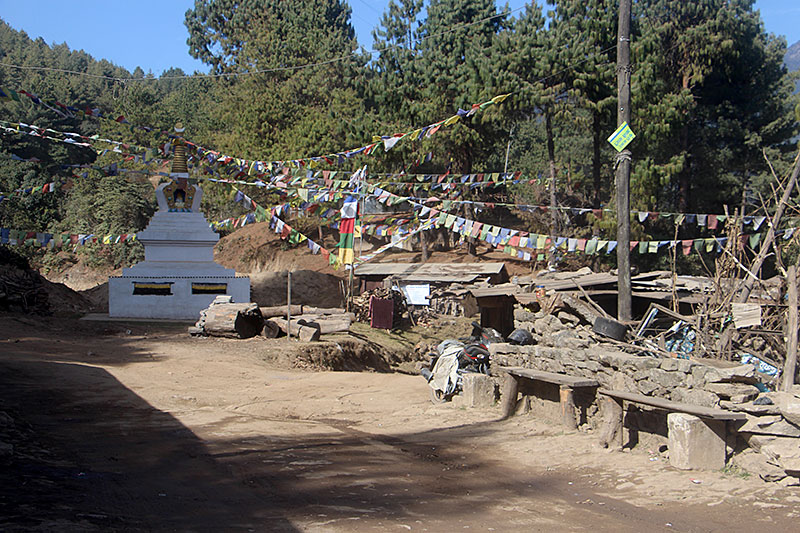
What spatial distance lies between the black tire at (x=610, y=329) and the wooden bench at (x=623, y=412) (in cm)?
228

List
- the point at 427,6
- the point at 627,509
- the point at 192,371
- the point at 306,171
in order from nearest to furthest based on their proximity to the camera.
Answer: the point at 627,509
the point at 192,371
the point at 306,171
the point at 427,6

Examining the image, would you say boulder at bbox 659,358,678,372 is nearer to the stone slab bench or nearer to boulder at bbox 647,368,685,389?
boulder at bbox 647,368,685,389

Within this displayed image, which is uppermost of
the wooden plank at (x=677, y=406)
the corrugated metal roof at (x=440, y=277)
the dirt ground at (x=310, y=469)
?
the corrugated metal roof at (x=440, y=277)

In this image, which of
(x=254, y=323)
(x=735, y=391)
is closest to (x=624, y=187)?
(x=735, y=391)

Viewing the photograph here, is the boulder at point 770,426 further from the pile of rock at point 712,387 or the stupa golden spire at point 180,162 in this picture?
the stupa golden spire at point 180,162

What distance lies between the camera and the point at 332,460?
8234 mm

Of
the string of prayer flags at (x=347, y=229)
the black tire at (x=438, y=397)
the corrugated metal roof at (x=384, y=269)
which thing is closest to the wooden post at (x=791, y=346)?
the black tire at (x=438, y=397)

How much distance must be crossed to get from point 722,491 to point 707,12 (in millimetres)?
27953

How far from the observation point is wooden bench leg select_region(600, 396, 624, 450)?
29.4ft

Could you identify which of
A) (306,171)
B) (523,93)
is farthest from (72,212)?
(523,93)

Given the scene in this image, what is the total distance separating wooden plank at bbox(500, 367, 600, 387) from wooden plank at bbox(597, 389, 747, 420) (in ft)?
1.31

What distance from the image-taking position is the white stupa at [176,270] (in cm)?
2259

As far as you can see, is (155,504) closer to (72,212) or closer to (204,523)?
(204,523)

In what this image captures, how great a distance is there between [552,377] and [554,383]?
11cm
